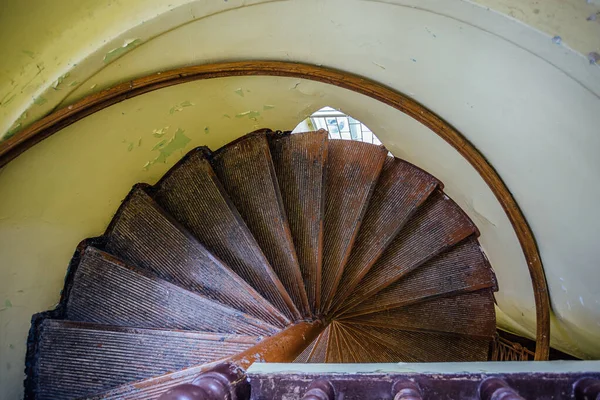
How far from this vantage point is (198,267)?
7.72 feet

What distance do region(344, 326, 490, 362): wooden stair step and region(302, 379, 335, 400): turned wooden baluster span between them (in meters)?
1.97

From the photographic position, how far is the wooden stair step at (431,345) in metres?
2.79

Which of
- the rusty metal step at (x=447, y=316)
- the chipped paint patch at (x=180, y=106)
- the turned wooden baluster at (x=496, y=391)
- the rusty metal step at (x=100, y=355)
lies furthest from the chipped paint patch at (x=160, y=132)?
the turned wooden baluster at (x=496, y=391)

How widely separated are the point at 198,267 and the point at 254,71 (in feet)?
3.66

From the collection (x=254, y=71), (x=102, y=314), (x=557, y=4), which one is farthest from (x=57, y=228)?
(x=557, y=4)

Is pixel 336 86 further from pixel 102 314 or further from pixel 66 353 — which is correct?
pixel 66 353

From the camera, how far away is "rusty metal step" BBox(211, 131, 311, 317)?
2.45 meters

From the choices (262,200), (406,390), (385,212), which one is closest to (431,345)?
(385,212)

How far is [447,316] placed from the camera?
2.77 metres

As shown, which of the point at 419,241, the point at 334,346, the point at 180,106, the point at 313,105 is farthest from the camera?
the point at 334,346

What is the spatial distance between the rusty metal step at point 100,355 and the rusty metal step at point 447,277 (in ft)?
3.44

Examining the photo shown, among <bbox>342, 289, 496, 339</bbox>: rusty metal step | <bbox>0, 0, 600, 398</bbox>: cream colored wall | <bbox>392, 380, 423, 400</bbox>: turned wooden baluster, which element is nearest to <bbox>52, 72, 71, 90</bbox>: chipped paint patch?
<bbox>0, 0, 600, 398</bbox>: cream colored wall

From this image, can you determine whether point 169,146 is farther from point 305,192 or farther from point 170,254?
point 305,192

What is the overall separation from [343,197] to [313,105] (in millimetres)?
616
